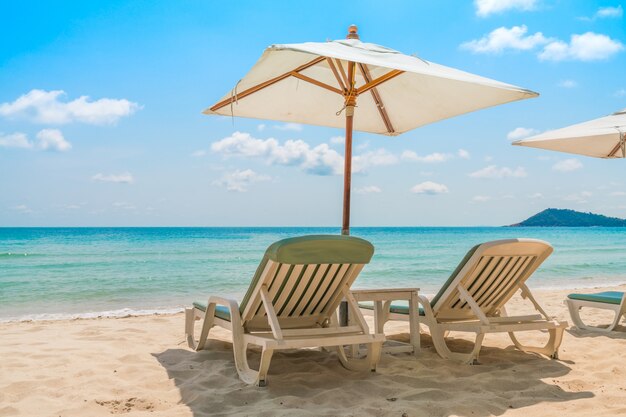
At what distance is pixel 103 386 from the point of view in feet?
11.5

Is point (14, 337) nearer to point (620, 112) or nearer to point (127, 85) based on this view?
point (620, 112)

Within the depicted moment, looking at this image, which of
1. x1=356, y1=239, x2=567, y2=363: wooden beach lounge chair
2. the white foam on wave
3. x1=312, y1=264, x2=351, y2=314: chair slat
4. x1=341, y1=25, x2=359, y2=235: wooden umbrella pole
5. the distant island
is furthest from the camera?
the distant island

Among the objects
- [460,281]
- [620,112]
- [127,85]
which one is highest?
[127,85]

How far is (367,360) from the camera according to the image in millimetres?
3811

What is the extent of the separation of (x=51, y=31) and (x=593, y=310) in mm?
15203

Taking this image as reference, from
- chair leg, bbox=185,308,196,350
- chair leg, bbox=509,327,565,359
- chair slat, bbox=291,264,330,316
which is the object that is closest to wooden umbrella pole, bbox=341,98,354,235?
chair slat, bbox=291,264,330,316

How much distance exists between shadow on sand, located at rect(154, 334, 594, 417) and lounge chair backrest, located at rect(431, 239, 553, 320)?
406mm

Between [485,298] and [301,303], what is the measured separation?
159 cm

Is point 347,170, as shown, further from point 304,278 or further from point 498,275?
point 498,275

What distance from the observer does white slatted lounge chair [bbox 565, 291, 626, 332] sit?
215 inches

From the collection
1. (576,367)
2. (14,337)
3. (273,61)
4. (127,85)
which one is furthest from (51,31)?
(576,367)

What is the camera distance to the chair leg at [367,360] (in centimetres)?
372

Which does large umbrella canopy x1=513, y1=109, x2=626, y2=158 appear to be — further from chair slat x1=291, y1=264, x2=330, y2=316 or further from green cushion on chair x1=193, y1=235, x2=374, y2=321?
chair slat x1=291, y1=264, x2=330, y2=316

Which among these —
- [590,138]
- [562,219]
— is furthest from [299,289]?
[562,219]
